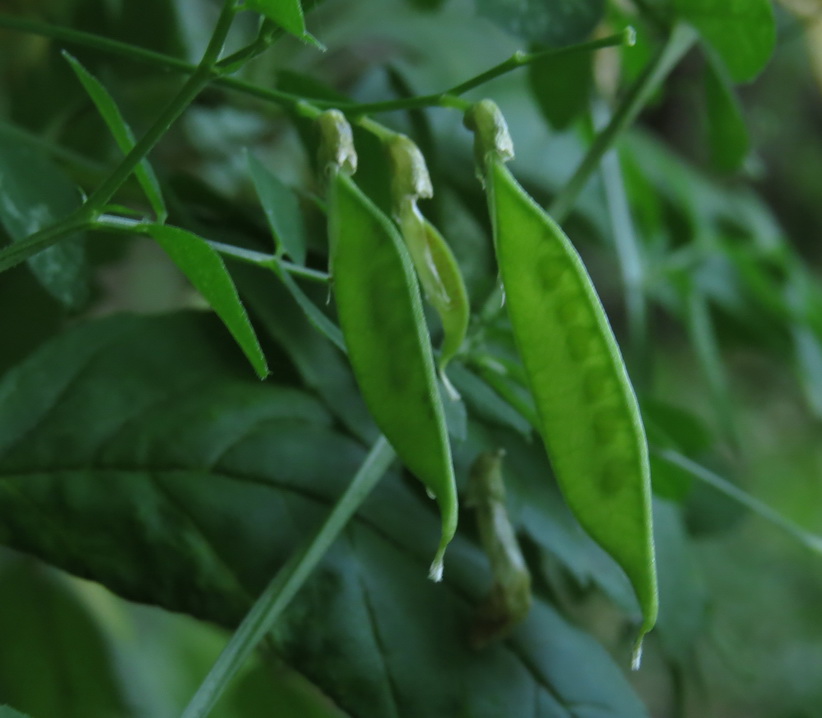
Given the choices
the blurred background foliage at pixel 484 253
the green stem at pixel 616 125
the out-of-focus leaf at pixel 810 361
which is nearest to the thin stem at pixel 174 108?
the blurred background foliage at pixel 484 253

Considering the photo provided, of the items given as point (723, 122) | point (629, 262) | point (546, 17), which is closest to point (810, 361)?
point (629, 262)

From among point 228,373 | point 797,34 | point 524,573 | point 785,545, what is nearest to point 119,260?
point 228,373

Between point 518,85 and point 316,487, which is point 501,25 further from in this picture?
point 518,85

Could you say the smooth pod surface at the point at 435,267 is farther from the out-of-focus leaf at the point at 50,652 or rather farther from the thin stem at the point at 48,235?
the out-of-focus leaf at the point at 50,652

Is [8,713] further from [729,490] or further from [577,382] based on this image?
A: [729,490]

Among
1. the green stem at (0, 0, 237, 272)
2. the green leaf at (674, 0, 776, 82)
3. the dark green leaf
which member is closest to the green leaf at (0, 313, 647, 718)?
the dark green leaf

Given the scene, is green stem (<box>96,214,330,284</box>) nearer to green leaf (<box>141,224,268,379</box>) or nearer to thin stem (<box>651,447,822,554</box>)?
green leaf (<box>141,224,268,379</box>)
